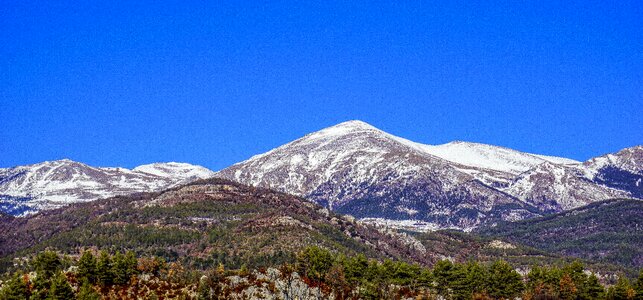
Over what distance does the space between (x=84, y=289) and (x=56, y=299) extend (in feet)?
22.0

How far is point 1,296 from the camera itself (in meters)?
198

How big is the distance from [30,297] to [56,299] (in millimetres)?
8984

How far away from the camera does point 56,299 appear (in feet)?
637

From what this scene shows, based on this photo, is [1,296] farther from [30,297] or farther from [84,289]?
[84,289]

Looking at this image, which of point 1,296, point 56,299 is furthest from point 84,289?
point 1,296

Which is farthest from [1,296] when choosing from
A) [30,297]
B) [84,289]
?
[84,289]

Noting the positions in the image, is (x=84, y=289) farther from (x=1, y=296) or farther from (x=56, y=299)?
(x=1, y=296)

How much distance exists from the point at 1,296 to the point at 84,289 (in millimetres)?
20521

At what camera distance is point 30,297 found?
7820 inches

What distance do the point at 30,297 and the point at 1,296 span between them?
6.71m
